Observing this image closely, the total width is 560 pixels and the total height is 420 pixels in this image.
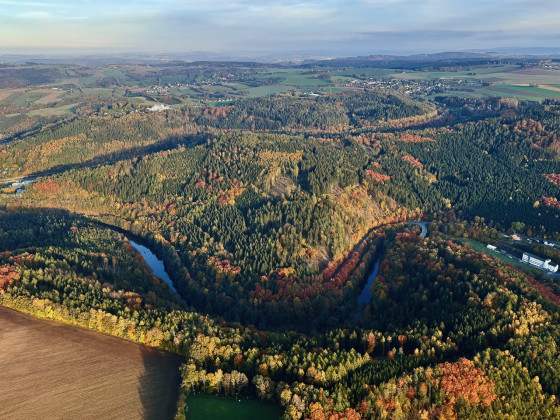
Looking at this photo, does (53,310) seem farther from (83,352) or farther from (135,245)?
(135,245)

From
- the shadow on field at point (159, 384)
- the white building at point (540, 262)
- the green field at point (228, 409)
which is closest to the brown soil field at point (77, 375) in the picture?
the shadow on field at point (159, 384)

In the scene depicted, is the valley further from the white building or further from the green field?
the white building

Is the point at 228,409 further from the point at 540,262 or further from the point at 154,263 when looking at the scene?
the point at 540,262

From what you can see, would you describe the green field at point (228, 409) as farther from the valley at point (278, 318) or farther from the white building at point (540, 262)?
the white building at point (540, 262)

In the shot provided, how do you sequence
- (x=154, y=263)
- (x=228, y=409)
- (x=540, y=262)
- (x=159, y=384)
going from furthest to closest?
1. (x=154, y=263)
2. (x=540, y=262)
3. (x=159, y=384)
4. (x=228, y=409)

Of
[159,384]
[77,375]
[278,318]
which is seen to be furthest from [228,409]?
[278,318]

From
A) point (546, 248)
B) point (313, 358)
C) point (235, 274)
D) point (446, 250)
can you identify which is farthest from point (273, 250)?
point (546, 248)
